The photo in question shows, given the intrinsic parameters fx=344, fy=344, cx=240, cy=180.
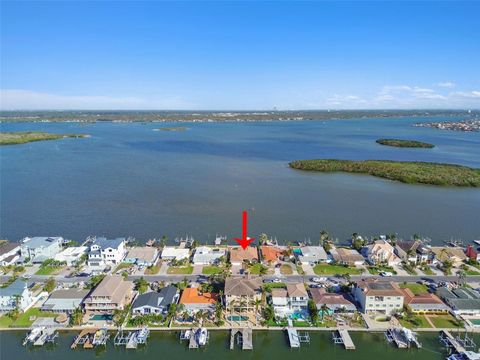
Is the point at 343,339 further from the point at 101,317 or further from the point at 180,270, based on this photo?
the point at 101,317

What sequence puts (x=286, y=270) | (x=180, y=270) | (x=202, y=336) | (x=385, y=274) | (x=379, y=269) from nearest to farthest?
(x=202, y=336)
(x=385, y=274)
(x=286, y=270)
(x=180, y=270)
(x=379, y=269)

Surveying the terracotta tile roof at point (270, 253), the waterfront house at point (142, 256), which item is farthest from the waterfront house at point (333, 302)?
the waterfront house at point (142, 256)

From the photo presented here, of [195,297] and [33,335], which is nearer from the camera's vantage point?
[33,335]

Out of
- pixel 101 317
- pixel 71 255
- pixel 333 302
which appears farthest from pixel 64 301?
pixel 333 302

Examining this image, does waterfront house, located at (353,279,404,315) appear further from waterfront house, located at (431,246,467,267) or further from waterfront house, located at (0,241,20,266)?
waterfront house, located at (0,241,20,266)

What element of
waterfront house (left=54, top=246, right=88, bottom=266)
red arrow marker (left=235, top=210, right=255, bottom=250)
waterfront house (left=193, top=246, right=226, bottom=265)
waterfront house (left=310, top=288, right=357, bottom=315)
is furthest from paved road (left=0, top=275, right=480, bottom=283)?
red arrow marker (left=235, top=210, right=255, bottom=250)

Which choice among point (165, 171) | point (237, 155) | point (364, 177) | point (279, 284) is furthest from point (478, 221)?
point (237, 155)
